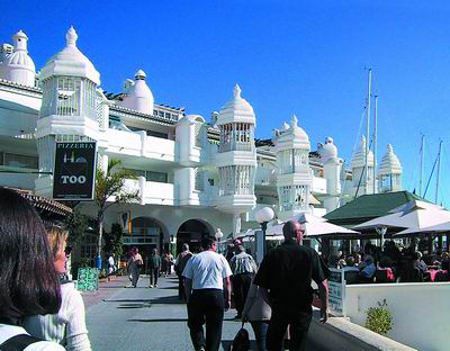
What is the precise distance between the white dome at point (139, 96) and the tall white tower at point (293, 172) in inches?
407

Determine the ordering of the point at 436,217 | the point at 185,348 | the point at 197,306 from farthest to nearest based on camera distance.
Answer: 1. the point at 436,217
2. the point at 185,348
3. the point at 197,306

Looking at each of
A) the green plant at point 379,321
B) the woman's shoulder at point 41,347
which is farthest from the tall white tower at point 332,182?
the woman's shoulder at point 41,347

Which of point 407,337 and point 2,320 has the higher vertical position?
point 2,320

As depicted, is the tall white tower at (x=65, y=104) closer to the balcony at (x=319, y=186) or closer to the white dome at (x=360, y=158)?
the balcony at (x=319, y=186)

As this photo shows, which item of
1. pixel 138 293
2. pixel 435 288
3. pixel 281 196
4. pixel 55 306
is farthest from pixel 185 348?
pixel 281 196

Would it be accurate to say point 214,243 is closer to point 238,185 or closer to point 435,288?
point 435,288

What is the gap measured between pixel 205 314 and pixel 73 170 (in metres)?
11.3

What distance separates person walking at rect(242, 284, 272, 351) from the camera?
22.2 feet

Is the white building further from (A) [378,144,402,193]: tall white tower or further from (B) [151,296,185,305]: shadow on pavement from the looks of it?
(B) [151,296,185,305]: shadow on pavement

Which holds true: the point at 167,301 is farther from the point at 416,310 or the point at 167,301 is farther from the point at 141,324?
the point at 416,310

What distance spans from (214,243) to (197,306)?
92 centimetres

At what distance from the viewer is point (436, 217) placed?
45.5 ft

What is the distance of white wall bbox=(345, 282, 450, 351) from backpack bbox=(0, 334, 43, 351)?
25.5 ft

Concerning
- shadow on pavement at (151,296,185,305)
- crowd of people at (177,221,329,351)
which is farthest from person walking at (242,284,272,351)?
shadow on pavement at (151,296,185,305)
